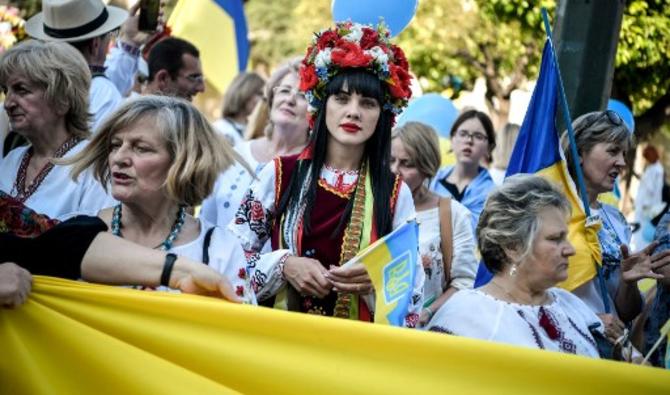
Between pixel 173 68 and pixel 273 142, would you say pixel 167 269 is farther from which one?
pixel 173 68

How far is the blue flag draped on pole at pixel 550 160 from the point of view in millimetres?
5906

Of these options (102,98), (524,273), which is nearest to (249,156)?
(102,98)

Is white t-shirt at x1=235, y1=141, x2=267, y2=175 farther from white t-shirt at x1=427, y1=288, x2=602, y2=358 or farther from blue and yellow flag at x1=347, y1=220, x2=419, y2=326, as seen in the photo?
white t-shirt at x1=427, y1=288, x2=602, y2=358

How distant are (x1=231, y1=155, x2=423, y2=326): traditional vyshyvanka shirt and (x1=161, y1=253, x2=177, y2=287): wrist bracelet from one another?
1.20 meters

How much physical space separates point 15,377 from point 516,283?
190cm

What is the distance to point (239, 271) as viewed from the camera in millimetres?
4551

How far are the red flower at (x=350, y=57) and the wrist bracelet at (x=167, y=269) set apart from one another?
5.65ft

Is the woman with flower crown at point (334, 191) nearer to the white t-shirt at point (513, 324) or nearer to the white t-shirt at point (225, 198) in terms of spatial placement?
the white t-shirt at point (513, 324)

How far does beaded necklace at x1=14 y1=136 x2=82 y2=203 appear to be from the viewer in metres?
5.53

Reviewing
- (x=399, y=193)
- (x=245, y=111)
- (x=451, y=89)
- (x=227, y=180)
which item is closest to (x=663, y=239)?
(x=399, y=193)

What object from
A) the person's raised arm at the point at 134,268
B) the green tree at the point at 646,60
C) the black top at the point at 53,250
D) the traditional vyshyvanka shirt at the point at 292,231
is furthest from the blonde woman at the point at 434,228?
the green tree at the point at 646,60

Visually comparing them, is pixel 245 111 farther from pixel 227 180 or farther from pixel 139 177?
pixel 139 177

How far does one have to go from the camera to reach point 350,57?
17.9ft

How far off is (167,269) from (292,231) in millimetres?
1407
